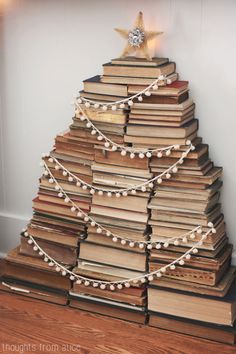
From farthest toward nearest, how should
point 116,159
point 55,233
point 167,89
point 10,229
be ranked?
point 10,229 → point 55,233 → point 116,159 → point 167,89

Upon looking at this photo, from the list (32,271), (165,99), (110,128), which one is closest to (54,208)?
(32,271)

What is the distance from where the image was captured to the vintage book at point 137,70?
224 cm

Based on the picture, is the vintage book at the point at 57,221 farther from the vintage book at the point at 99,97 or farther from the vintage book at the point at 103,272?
the vintage book at the point at 99,97

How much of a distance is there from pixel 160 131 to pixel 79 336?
0.78m

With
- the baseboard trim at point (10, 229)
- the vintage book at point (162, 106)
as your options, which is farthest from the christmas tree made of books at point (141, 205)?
the baseboard trim at point (10, 229)

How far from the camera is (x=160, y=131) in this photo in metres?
2.26

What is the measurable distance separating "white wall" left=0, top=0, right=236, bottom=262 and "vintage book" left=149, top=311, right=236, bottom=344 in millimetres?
368

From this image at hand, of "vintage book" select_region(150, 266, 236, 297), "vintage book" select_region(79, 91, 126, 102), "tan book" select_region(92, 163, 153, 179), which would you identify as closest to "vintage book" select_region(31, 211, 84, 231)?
"tan book" select_region(92, 163, 153, 179)

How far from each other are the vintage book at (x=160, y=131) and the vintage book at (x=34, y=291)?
70 centimetres

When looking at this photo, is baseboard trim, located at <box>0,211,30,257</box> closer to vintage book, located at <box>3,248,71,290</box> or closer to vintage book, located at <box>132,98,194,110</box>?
vintage book, located at <box>3,248,71,290</box>

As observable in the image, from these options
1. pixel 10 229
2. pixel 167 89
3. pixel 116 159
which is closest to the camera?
pixel 167 89

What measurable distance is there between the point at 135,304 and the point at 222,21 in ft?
3.48

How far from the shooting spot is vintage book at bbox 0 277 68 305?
253cm

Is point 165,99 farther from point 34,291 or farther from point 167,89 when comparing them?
point 34,291
